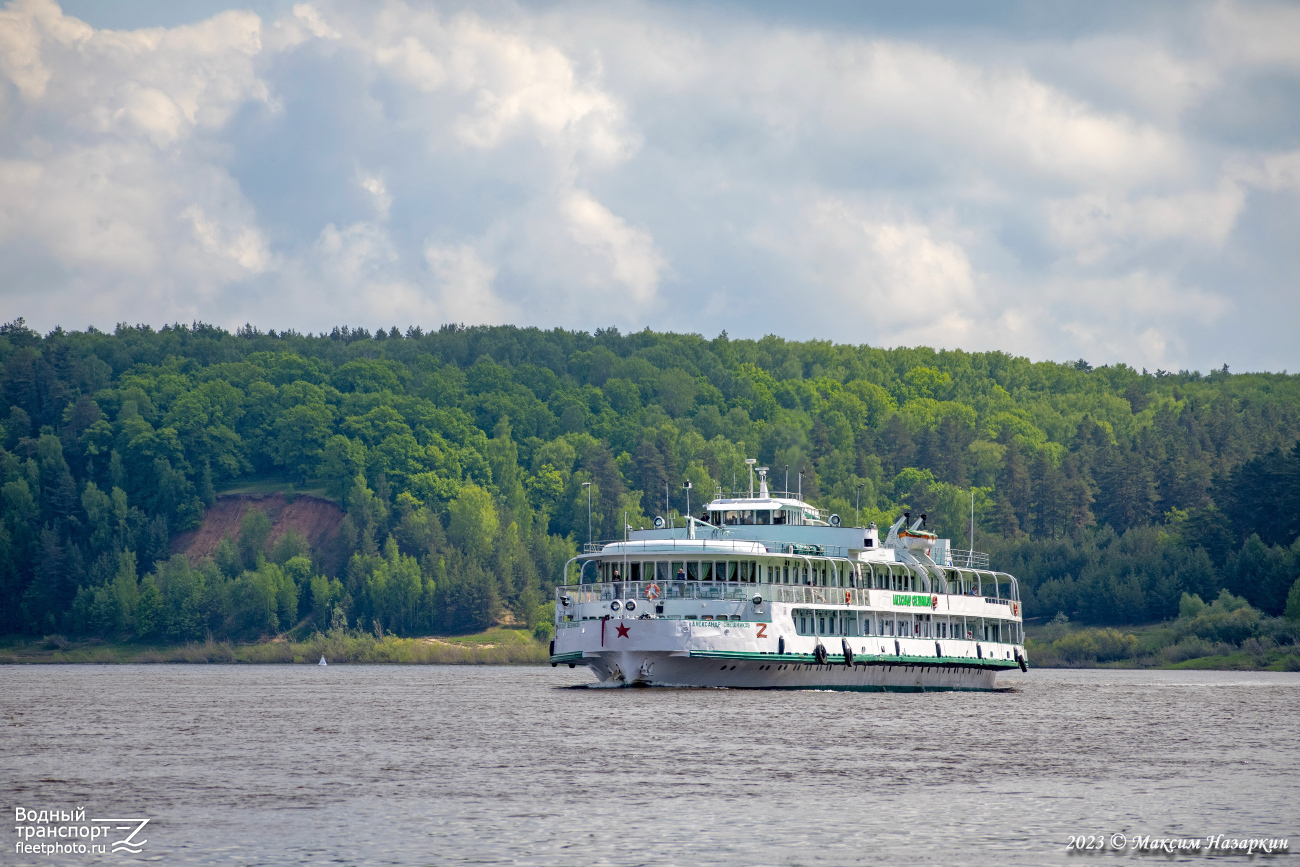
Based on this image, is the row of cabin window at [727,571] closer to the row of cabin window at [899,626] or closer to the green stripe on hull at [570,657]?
the row of cabin window at [899,626]

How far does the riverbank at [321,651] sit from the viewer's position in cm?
18175

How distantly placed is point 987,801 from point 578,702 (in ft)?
127

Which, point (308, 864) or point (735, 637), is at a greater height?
point (735, 637)

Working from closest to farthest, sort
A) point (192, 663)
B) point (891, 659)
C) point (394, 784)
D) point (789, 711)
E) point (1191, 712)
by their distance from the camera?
1. point (394, 784)
2. point (789, 711)
3. point (1191, 712)
4. point (891, 659)
5. point (192, 663)

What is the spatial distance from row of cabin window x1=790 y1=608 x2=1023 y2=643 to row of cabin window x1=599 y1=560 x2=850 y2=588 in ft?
7.37

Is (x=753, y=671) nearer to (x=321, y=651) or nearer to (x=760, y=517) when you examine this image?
(x=760, y=517)

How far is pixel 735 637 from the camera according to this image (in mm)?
80188

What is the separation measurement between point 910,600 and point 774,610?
12874 mm

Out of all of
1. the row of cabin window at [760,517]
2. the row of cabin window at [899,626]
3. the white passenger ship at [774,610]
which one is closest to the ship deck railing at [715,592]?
the white passenger ship at [774,610]

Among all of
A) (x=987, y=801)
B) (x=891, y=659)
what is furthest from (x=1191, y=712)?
(x=987, y=801)

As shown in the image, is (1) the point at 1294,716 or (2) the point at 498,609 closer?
(1) the point at 1294,716

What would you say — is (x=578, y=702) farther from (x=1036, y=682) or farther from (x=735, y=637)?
(x=1036, y=682)

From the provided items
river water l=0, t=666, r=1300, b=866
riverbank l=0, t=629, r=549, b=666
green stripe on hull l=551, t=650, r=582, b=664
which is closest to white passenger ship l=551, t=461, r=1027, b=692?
green stripe on hull l=551, t=650, r=582, b=664

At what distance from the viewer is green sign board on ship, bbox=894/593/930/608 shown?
9125cm
